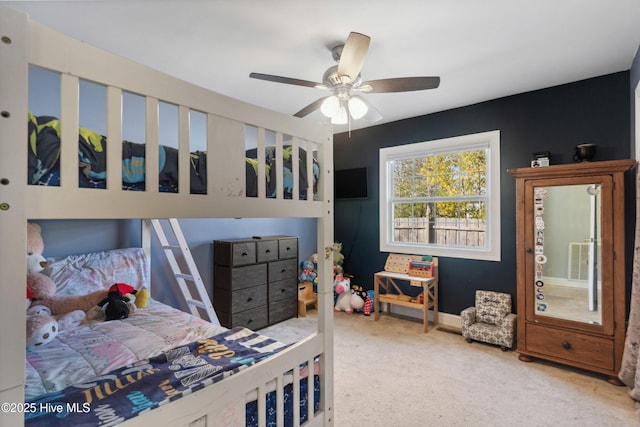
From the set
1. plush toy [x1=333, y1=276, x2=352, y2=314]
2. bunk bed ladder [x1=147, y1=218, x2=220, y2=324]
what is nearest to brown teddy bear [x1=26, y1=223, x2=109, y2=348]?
bunk bed ladder [x1=147, y1=218, x2=220, y2=324]

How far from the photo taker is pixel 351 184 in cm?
442

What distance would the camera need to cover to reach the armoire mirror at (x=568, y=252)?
247cm

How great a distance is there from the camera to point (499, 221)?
3268 millimetres

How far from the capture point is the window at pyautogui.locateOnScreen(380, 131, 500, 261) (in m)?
3.35

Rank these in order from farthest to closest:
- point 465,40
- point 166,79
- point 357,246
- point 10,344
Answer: point 357,246
point 465,40
point 166,79
point 10,344

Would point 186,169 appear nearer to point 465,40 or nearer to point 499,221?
point 465,40

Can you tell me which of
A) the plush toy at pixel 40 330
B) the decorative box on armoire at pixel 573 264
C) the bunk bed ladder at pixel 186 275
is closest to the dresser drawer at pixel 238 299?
the bunk bed ladder at pixel 186 275

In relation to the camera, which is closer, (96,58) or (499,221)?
(96,58)

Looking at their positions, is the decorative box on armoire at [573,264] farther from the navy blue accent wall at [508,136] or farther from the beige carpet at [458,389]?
the navy blue accent wall at [508,136]

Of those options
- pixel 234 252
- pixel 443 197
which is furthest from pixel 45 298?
pixel 443 197

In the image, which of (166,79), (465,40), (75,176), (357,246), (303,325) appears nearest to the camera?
(75,176)

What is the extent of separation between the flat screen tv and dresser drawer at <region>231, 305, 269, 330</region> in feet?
6.25

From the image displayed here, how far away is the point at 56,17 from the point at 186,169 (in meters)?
1.75

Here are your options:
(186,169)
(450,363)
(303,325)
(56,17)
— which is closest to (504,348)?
(450,363)
